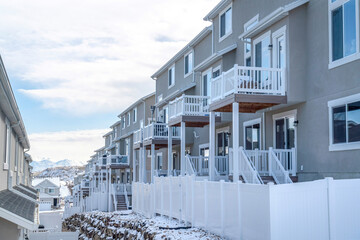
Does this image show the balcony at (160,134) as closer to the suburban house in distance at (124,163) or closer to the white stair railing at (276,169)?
the suburban house in distance at (124,163)

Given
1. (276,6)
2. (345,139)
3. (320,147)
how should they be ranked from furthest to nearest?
(276,6) → (320,147) → (345,139)

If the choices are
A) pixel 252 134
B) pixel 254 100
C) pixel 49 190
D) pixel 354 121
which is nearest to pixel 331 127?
pixel 354 121

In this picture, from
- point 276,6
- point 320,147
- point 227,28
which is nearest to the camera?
point 320,147

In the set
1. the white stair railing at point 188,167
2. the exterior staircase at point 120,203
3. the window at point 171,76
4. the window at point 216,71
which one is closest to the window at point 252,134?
the white stair railing at point 188,167

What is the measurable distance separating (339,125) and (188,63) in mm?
16405

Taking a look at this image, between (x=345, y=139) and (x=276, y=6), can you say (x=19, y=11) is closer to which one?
(x=276, y=6)

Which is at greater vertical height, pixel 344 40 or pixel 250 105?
pixel 344 40

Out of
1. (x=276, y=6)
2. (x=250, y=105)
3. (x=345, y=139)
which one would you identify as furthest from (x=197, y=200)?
(x=276, y=6)

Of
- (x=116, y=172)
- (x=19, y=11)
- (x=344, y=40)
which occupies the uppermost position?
(x=19, y=11)

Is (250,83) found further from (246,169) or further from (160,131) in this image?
(160,131)

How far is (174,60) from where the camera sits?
31.9 metres

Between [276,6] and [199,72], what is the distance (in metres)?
9.00

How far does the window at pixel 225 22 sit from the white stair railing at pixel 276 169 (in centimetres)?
875

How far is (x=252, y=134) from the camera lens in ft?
66.1
